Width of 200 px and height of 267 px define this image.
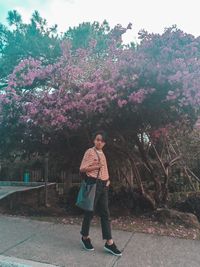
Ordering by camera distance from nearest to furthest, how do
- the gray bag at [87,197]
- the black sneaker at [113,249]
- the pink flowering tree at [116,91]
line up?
the black sneaker at [113,249]
the gray bag at [87,197]
the pink flowering tree at [116,91]

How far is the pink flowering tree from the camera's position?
479cm

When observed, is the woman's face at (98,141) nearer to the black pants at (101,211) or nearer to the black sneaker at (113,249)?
the black pants at (101,211)

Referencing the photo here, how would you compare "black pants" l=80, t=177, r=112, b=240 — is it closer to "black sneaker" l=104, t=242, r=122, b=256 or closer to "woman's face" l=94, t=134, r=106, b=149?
"black sneaker" l=104, t=242, r=122, b=256

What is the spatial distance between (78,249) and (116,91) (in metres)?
2.62

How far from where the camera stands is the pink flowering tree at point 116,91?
4.79m

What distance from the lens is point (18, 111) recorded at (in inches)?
232

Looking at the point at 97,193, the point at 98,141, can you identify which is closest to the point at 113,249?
the point at 97,193

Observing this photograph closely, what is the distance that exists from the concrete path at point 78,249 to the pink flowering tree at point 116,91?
1.89 meters

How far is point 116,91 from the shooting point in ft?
16.7

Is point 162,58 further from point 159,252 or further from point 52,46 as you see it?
point 52,46

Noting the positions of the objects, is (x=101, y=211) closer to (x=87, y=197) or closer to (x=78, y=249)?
(x=87, y=197)

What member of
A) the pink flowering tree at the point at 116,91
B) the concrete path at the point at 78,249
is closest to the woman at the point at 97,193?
the concrete path at the point at 78,249

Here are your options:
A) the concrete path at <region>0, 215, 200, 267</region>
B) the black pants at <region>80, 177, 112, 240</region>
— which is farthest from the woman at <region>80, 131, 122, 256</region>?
the concrete path at <region>0, 215, 200, 267</region>

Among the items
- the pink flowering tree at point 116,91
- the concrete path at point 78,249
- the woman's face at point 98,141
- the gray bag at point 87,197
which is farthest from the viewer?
the pink flowering tree at point 116,91
